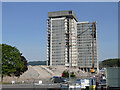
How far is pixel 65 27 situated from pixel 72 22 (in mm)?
7231

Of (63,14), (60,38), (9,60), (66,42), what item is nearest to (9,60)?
(9,60)

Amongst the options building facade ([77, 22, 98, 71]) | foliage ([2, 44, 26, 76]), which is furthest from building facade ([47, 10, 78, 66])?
foliage ([2, 44, 26, 76])

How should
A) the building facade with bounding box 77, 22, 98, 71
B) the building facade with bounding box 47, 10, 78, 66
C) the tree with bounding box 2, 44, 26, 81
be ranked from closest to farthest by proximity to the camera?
the tree with bounding box 2, 44, 26, 81 → the building facade with bounding box 47, 10, 78, 66 → the building facade with bounding box 77, 22, 98, 71

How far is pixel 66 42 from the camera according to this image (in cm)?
11069

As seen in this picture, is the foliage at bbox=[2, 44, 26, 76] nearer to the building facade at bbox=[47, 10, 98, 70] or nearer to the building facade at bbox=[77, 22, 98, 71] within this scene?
the building facade at bbox=[47, 10, 98, 70]

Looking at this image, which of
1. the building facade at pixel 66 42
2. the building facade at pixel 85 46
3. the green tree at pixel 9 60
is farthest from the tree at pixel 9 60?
the building facade at pixel 85 46

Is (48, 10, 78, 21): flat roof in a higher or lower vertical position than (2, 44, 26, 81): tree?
higher

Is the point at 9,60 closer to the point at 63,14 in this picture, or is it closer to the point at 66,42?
the point at 66,42

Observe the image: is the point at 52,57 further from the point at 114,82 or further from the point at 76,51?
the point at 114,82

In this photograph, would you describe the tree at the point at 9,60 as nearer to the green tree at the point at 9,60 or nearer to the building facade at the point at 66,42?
the green tree at the point at 9,60

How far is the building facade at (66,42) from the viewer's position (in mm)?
111250

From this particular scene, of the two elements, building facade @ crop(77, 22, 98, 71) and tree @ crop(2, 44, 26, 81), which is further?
building facade @ crop(77, 22, 98, 71)

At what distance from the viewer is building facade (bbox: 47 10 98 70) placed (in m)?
111

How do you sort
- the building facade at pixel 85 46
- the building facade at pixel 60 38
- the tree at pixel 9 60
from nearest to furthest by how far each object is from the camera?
the tree at pixel 9 60, the building facade at pixel 60 38, the building facade at pixel 85 46
